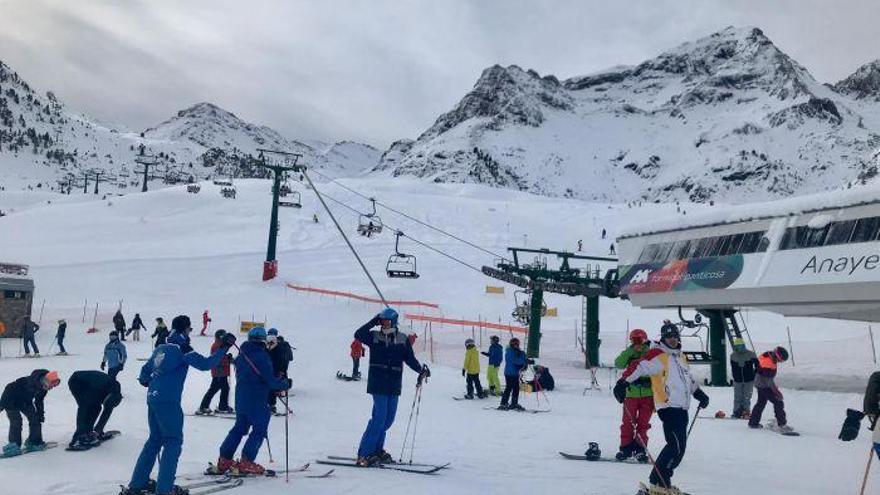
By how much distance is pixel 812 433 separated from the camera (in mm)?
12500

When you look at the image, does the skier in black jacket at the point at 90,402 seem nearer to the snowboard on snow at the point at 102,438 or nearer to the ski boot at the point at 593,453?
the snowboard on snow at the point at 102,438

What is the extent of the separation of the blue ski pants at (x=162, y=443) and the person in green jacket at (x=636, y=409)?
5.75 meters

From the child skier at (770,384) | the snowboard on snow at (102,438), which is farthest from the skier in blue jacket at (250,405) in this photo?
the child skier at (770,384)

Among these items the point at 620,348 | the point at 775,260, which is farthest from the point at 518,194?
the point at 775,260

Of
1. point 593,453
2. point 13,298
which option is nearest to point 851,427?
point 593,453

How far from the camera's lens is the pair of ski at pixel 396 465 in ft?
26.7

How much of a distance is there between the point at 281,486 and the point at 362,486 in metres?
0.89

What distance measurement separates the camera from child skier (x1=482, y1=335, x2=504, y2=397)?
58.5ft

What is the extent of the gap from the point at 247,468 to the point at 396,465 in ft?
6.11

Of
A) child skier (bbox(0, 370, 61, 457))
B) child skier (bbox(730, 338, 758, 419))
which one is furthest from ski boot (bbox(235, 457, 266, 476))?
child skier (bbox(730, 338, 758, 419))

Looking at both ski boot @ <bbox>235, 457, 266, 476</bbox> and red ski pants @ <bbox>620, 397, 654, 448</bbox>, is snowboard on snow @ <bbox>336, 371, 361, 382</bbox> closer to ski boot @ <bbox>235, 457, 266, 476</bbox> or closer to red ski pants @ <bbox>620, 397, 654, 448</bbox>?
red ski pants @ <bbox>620, 397, 654, 448</bbox>

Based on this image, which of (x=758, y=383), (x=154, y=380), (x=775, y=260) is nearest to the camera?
(x=154, y=380)

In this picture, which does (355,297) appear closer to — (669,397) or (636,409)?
(636,409)

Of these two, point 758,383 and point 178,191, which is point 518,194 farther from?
point 758,383
